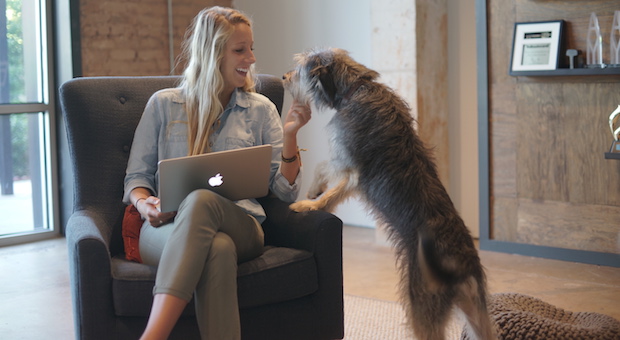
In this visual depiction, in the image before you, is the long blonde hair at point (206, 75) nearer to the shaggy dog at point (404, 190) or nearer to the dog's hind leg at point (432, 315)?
the shaggy dog at point (404, 190)

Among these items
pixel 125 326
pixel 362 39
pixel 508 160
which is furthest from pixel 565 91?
pixel 125 326

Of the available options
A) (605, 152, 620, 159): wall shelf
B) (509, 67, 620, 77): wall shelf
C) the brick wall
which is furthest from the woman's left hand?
the brick wall

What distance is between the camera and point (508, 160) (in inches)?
177

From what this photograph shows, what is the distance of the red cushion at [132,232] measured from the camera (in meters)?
2.61

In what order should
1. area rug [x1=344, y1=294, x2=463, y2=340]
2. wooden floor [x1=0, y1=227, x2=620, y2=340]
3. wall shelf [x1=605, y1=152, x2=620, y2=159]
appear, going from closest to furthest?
area rug [x1=344, y1=294, x2=463, y2=340] → wooden floor [x1=0, y1=227, x2=620, y2=340] → wall shelf [x1=605, y1=152, x2=620, y2=159]

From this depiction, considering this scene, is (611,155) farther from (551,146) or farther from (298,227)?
(298,227)

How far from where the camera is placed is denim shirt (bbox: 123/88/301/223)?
8.88 ft

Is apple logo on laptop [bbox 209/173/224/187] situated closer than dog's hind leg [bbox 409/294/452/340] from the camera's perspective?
No

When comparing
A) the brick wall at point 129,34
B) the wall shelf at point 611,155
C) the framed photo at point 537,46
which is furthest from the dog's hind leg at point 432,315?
the brick wall at point 129,34

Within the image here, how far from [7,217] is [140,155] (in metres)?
2.96

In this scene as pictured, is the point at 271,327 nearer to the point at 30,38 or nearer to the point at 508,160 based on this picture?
the point at 508,160

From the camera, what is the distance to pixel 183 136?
2725 mm

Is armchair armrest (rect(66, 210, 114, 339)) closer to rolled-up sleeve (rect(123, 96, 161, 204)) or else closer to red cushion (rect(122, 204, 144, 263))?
red cushion (rect(122, 204, 144, 263))

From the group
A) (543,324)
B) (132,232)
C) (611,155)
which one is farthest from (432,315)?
(611,155)
